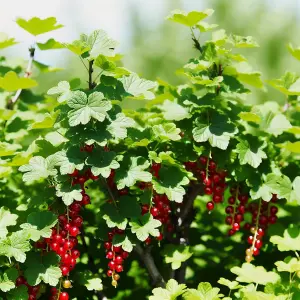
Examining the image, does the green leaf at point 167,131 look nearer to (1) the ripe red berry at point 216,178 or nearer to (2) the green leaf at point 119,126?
(2) the green leaf at point 119,126

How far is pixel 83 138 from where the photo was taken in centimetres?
191

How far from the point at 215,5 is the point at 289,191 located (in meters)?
6.07

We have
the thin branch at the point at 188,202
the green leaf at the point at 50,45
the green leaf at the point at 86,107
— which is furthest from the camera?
the green leaf at the point at 50,45

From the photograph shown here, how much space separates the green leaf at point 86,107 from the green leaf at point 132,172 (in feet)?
0.77

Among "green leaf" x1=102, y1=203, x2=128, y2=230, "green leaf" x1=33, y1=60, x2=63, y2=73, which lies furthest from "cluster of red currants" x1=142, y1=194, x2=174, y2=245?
"green leaf" x1=33, y1=60, x2=63, y2=73

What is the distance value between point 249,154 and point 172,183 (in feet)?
1.09

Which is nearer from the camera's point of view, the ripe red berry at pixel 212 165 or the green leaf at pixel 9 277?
the green leaf at pixel 9 277

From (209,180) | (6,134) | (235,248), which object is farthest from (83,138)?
(235,248)

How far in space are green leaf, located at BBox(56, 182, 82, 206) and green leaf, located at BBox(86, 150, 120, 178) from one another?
96mm

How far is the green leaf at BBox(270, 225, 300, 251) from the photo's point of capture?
2.13 meters

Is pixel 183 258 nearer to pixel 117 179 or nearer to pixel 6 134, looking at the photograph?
pixel 117 179

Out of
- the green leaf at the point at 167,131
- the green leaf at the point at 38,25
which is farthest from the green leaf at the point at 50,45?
the green leaf at the point at 167,131

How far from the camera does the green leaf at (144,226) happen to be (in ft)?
6.46

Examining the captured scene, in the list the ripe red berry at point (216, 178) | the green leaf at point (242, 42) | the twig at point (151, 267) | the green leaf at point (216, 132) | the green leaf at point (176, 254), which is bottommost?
the twig at point (151, 267)
